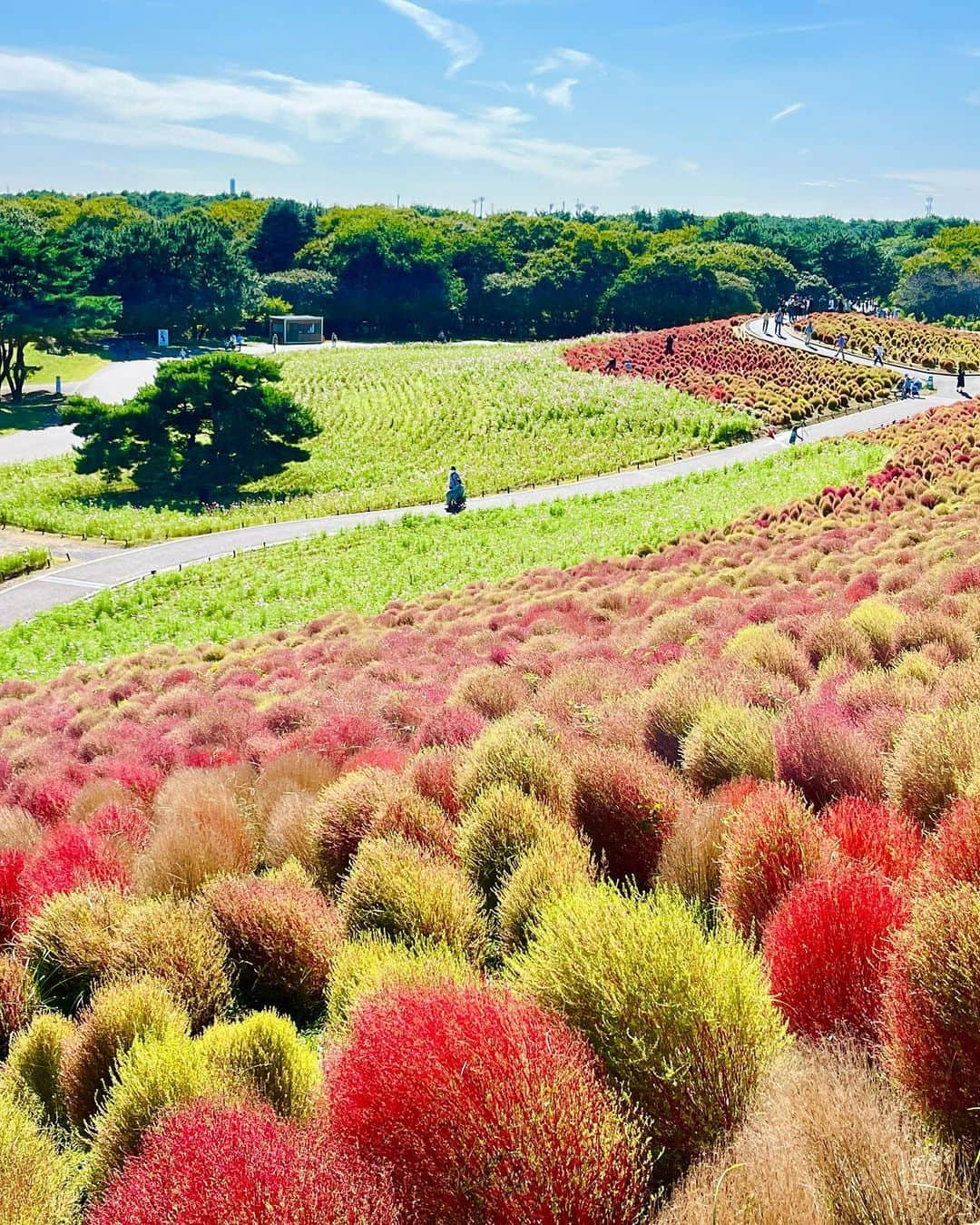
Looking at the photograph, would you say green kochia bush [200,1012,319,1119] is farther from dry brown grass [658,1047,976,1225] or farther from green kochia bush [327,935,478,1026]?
dry brown grass [658,1047,976,1225]

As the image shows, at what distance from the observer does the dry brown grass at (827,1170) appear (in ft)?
8.17

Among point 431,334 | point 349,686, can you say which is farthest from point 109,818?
point 431,334

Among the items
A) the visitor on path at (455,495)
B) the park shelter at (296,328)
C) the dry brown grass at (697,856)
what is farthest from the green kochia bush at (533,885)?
the park shelter at (296,328)

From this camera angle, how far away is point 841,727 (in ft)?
19.3

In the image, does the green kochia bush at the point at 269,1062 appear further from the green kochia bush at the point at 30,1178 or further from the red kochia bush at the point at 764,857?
the red kochia bush at the point at 764,857

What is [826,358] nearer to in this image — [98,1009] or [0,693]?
[0,693]

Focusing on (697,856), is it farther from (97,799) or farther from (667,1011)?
(97,799)

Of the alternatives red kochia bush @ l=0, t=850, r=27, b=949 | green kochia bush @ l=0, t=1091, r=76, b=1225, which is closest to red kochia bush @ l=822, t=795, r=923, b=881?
green kochia bush @ l=0, t=1091, r=76, b=1225

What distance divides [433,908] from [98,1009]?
5.29 ft

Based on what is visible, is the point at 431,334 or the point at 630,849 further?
the point at 431,334

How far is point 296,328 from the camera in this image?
90438 mm

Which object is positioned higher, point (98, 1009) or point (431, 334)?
point (431, 334)

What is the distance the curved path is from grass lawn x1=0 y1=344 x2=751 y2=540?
173cm

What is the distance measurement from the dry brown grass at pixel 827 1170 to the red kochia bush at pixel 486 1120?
0.25 metres
